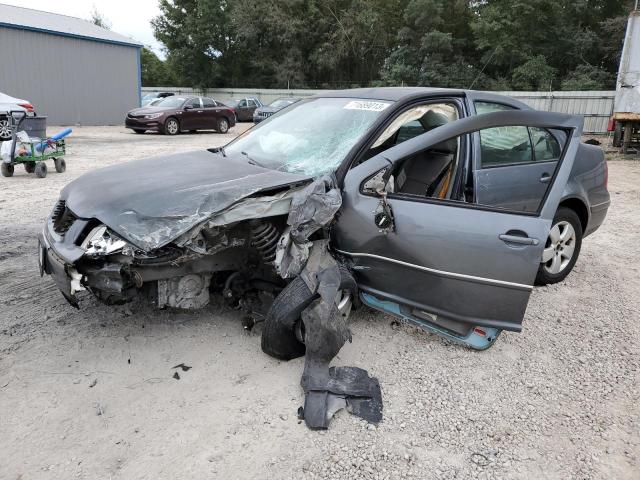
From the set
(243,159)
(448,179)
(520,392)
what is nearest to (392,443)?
(520,392)

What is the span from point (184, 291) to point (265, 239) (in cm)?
62

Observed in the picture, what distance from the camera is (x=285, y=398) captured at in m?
2.80

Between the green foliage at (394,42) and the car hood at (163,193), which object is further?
the green foliage at (394,42)

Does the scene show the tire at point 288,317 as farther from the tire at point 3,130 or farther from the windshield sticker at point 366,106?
the tire at point 3,130

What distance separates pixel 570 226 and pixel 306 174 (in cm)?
255

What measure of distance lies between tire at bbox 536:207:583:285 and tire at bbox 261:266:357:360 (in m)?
2.11

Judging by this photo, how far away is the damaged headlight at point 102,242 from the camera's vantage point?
282 centimetres

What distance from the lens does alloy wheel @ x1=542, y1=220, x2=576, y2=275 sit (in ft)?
14.2

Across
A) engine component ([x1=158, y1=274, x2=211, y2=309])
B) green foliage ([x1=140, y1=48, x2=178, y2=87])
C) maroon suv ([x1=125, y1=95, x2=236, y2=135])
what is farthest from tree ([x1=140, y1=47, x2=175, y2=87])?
engine component ([x1=158, y1=274, x2=211, y2=309])

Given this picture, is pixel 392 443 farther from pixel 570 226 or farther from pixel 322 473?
pixel 570 226

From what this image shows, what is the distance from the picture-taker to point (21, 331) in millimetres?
3381

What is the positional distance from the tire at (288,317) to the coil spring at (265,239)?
25cm

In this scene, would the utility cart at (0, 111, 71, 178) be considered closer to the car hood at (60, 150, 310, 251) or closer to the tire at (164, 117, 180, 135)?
the car hood at (60, 150, 310, 251)

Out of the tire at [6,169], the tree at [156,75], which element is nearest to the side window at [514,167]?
the tire at [6,169]
